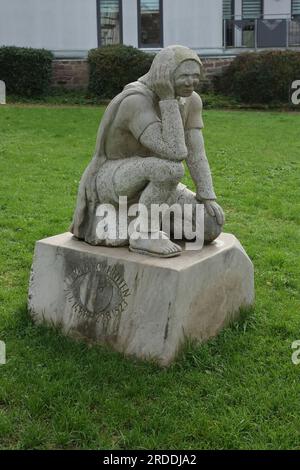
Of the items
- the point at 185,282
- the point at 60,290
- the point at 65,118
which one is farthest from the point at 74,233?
the point at 65,118

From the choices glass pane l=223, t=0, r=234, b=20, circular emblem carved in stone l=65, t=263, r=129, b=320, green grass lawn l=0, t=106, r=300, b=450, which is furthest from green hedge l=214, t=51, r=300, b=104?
circular emblem carved in stone l=65, t=263, r=129, b=320

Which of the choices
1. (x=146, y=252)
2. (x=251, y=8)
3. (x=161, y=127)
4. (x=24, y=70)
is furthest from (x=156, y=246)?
(x=251, y=8)

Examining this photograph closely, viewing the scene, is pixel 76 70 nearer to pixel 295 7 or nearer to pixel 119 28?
pixel 119 28

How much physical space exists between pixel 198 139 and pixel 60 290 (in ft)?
4.78

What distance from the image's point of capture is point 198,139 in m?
4.43

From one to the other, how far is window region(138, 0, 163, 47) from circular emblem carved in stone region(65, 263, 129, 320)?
17.0 meters

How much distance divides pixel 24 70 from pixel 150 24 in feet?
16.0

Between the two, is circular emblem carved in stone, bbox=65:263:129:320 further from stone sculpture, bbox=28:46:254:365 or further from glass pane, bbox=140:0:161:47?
glass pane, bbox=140:0:161:47

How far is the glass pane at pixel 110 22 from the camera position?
20141mm

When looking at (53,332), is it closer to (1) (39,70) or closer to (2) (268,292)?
(2) (268,292)

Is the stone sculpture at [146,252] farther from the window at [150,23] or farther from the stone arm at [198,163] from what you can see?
the window at [150,23]

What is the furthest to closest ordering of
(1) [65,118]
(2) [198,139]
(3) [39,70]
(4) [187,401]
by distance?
(3) [39,70], (1) [65,118], (2) [198,139], (4) [187,401]

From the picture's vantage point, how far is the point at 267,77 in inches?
670

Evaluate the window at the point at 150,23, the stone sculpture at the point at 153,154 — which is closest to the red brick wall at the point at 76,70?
the window at the point at 150,23
